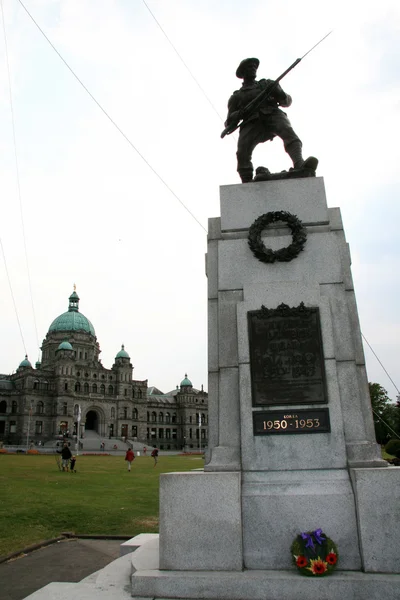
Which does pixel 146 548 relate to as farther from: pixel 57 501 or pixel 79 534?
pixel 57 501

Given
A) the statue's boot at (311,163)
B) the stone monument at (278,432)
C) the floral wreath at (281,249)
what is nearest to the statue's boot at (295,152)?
the statue's boot at (311,163)

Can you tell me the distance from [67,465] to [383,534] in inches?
934

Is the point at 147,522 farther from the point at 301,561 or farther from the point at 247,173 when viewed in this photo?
the point at 247,173

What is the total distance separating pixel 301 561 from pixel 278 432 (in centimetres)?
133

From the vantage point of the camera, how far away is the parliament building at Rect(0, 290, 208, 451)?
277 feet

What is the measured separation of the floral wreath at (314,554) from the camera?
14.5ft

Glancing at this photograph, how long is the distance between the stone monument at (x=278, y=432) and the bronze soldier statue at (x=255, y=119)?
888 mm

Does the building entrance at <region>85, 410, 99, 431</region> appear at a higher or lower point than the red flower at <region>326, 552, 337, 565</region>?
higher

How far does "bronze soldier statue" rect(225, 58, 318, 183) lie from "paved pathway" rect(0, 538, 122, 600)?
6352mm

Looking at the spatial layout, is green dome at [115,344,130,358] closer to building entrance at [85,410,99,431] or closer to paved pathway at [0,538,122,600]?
building entrance at [85,410,99,431]

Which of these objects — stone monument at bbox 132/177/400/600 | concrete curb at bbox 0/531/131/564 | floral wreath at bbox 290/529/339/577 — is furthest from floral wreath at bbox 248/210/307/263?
concrete curb at bbox 0/531/131/564

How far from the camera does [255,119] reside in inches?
289

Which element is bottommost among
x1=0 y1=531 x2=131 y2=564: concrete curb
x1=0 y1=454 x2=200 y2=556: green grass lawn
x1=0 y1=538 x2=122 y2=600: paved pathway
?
x1=0 y1=538 x2=122 y2=600: paved pathway

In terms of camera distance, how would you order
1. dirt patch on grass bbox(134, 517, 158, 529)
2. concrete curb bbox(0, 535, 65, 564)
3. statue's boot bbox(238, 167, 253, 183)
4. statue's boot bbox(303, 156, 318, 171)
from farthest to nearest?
1. dirt patch on grass bbox(134, 517, 158, 529)
2. statue's boot bbox(238, 167, 253, 183)
3. concrete curb bbox(0, 535, 65, 564)
4. statue's boot bbox(303, 156, 318, 171)
